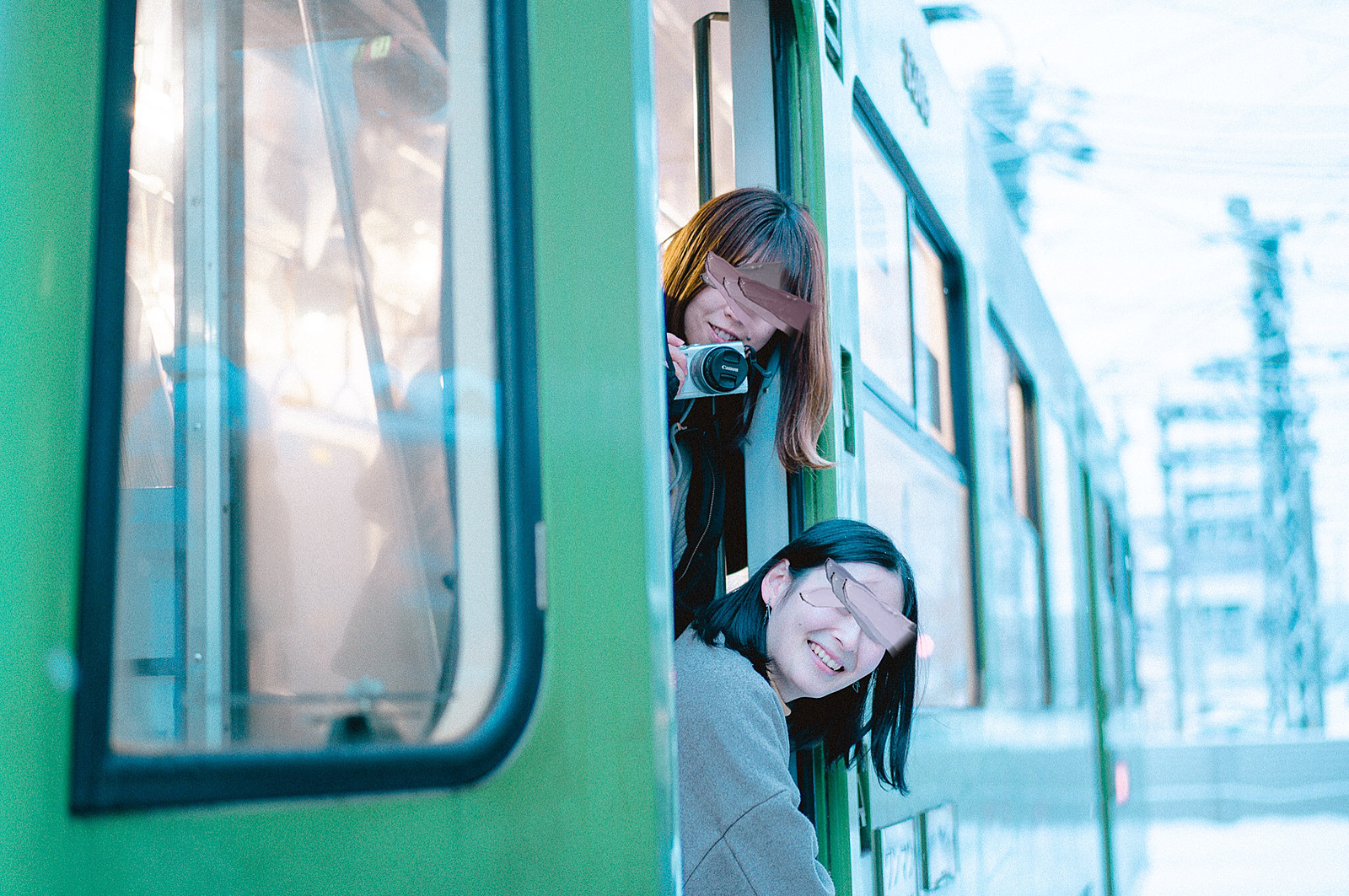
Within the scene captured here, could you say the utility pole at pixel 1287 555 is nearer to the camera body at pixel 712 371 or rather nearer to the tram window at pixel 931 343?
the tram window at pixel 931 343

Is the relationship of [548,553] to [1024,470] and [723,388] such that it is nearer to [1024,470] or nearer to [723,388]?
[723,388]

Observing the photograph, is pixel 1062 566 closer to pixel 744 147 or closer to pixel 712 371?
pixel 744 147

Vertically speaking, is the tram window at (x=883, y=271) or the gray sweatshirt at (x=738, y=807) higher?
the tram window at (x=883, y=271)

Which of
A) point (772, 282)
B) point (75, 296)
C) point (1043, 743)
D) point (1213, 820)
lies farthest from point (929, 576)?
point (1213, 820)

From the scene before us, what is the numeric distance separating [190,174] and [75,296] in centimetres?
16

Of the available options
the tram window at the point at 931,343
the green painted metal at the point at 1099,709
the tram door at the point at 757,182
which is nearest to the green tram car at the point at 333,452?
the tram door at the point at 757,182

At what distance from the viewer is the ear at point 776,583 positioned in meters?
1.55

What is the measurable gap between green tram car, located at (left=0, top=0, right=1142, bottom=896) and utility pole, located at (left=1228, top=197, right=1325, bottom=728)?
41.3 ft

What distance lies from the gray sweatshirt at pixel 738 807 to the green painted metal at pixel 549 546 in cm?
41

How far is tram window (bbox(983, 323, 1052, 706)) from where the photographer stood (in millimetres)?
2920

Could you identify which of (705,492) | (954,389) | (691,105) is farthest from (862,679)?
(691,105)

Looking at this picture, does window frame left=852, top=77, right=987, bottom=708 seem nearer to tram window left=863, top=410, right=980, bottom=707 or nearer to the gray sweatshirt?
tram window left=863, top=410, right=980, bottom=707

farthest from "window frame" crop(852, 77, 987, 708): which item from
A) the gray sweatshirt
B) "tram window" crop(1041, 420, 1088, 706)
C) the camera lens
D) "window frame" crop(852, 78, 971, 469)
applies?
"tram window" crop(1041, 420, 1088, 706)

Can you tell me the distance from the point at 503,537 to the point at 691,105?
207cm
